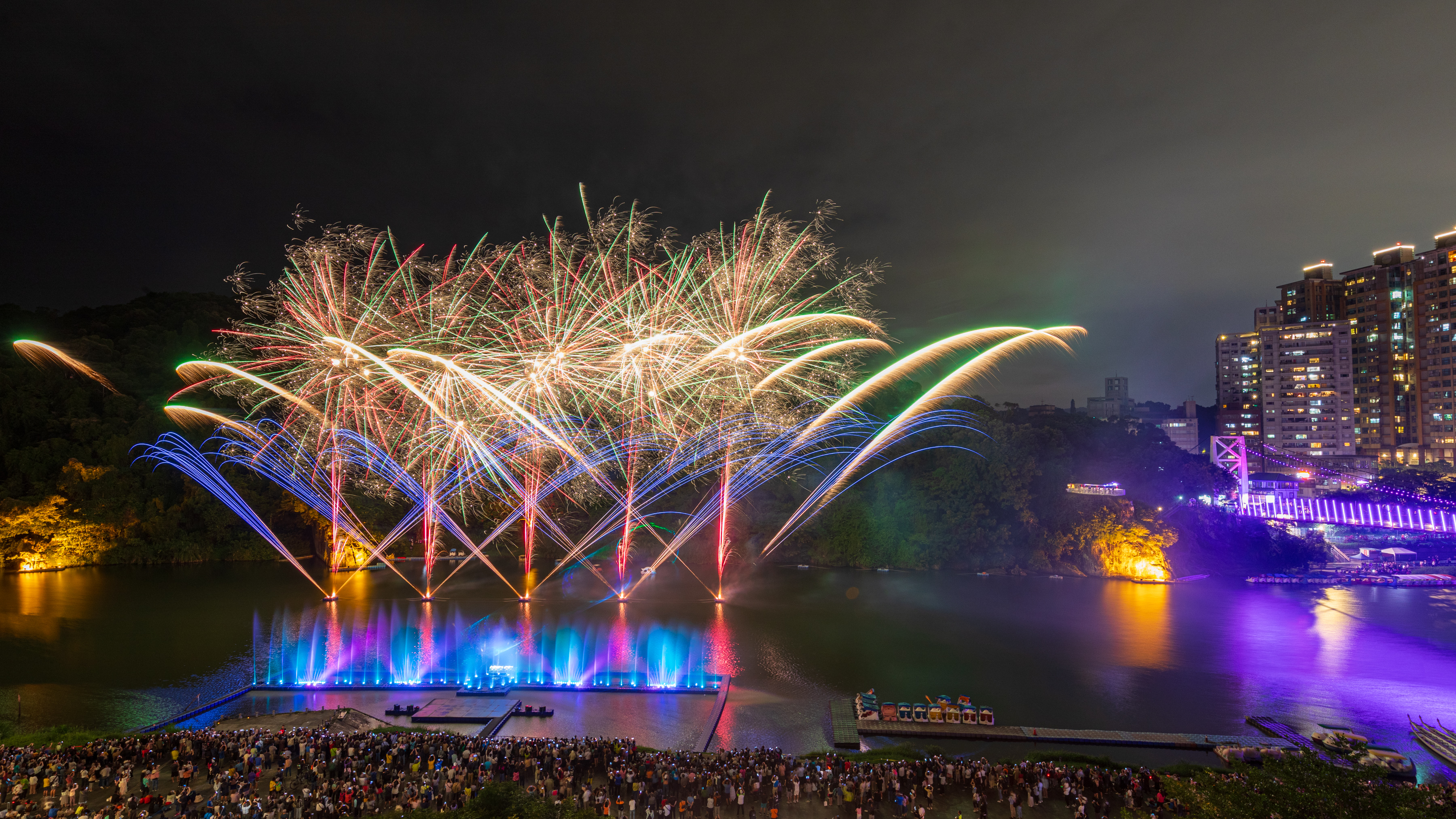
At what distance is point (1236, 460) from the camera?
59.1 metres

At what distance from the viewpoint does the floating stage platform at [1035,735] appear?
51.8 feet

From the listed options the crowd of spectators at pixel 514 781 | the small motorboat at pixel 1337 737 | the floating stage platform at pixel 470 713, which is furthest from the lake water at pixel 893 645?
the crowd of spectators at pixel 514 781

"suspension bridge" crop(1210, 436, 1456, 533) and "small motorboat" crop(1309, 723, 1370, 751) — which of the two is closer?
"small motorboat" crop(1309, 723, 1370, 751)

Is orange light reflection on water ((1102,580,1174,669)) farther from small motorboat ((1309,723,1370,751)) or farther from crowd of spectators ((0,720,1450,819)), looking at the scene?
crowd of spectators ((0,720,1450,819))

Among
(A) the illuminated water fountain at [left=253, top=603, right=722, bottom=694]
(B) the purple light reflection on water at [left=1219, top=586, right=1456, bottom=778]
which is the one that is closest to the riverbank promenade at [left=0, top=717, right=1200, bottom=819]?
(A) the illuminated water fountain at [left=253, top=603, right=722, bottom=694]

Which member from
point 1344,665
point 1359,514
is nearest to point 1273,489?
point 1359,514

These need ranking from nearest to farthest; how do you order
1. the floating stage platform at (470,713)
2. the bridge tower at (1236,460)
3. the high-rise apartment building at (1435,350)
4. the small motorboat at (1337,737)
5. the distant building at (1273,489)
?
1. the small motorboat at (1337,737)
2. the floating stage platform at (470,713)
3. the bridge tower at (1236,460)
4. the distant building at (1273,489)
5. the high-rise apartment building at (1435,350)

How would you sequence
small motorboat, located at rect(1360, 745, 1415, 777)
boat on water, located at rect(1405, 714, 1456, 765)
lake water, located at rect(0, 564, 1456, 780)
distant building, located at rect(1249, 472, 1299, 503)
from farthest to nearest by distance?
distant building, located at rect(1249, 472, 1299, 503), lake water, located at rect(0, 564, 1456, 780), boat on water, located at rect(1405, 714, 1456, 765), small motorboat, located at rect(1360, 745, 1415, 777)

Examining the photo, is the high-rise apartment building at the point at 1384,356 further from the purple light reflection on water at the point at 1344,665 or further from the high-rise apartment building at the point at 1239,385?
the purple light reflection on water at the point at 1344,665

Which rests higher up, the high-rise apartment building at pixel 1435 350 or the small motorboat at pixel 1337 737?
the high-rise apartment building at pixel 1435 350

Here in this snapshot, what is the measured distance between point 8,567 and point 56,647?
20572mm

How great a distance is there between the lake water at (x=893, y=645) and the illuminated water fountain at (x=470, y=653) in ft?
2.75

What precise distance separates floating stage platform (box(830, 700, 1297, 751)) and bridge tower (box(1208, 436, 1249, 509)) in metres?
43.2

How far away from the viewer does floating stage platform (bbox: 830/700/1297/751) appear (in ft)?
51.8
